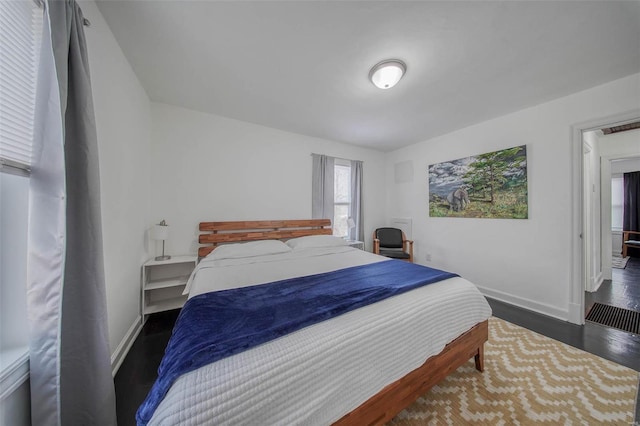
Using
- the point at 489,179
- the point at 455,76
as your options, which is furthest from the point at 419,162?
the point at 455,76

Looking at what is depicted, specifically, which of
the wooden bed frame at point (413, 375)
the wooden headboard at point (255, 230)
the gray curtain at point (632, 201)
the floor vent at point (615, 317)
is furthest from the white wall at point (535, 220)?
the gray curtain at point (632, 201)

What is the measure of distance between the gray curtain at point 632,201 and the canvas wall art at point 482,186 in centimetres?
574

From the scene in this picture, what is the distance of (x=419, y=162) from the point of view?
394 centimetres

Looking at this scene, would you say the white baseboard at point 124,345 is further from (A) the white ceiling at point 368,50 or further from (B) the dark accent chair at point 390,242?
(B) the dark accent chair at point 390,242

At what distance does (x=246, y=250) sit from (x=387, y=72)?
240cm

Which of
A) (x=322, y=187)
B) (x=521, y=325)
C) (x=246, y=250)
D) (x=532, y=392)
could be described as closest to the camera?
(x=532, y=392)

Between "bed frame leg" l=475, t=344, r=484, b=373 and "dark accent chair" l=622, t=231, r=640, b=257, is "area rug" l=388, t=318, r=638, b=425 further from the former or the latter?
"dark accent chair" l=622, t=231, r=640, b=257

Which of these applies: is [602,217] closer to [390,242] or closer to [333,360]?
[390,242]

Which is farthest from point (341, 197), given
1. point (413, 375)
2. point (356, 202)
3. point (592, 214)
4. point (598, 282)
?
point (598, 282)

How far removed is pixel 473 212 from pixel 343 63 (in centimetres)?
287

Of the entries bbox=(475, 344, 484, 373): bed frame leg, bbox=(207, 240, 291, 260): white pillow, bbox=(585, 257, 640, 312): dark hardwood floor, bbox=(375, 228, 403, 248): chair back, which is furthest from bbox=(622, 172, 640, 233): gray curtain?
bbox=(207, 240, 291, 260): white pillow

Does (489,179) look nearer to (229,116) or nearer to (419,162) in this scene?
(419,162)

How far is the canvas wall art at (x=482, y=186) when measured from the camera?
2.73 meters

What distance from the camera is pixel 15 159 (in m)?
0.88
